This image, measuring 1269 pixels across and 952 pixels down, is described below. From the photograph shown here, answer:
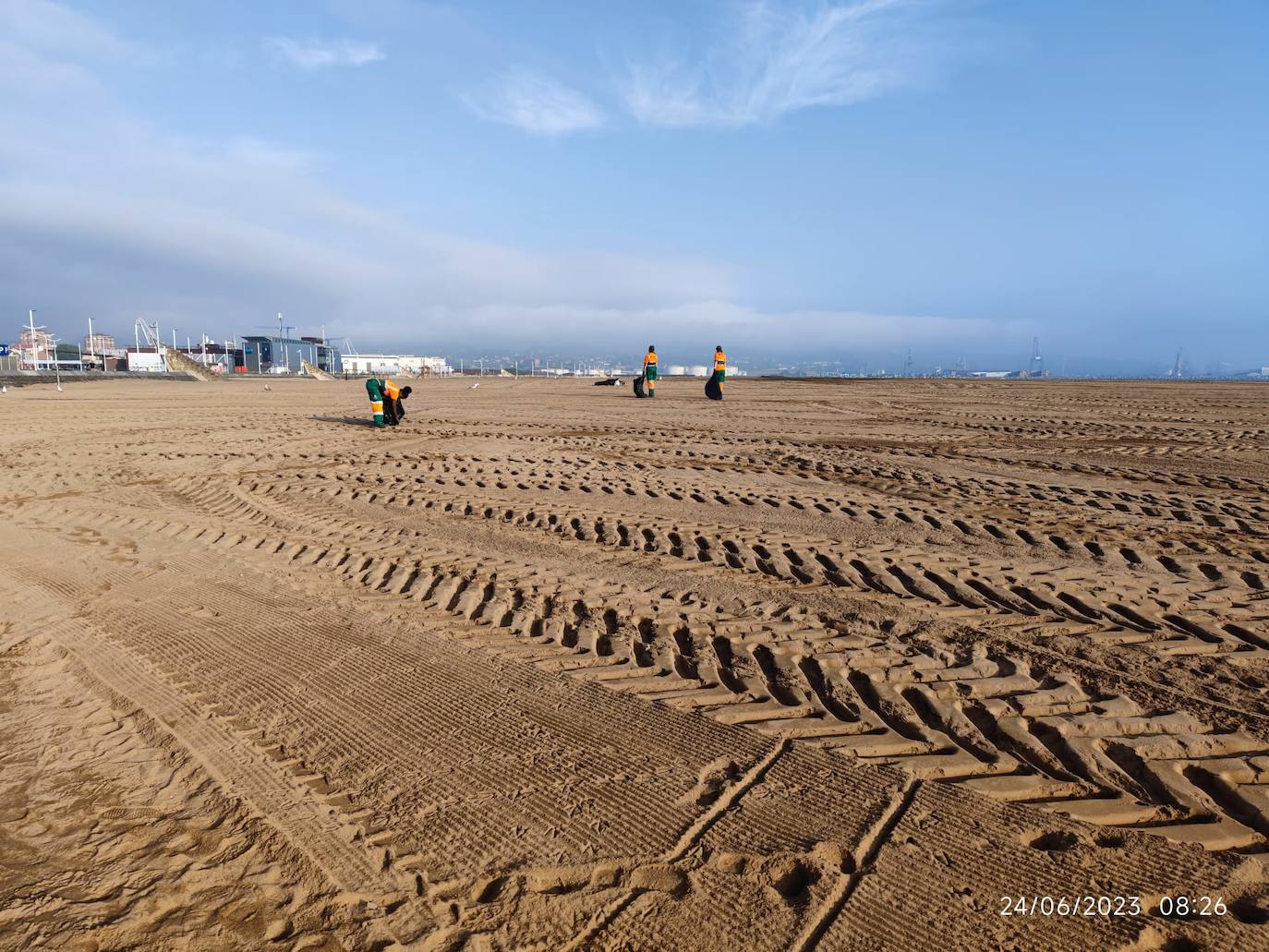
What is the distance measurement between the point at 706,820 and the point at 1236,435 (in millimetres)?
12635

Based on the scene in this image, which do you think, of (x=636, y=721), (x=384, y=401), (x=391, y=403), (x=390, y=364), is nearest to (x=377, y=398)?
(x=384, y=401)

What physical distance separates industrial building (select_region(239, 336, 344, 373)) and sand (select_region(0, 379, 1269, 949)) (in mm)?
66653

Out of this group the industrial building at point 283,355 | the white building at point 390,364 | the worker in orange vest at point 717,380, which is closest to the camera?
the worker in orange vest at point 717,380

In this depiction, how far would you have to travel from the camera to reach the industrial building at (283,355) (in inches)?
2645

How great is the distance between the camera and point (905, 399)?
19.3 meters

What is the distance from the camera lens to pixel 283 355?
238ft

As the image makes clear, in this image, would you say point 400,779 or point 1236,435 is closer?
point 400,779

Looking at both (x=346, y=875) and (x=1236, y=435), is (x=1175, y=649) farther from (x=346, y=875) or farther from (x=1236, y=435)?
(x=1236, y=435)

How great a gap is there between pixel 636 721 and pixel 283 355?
80557 millimetres

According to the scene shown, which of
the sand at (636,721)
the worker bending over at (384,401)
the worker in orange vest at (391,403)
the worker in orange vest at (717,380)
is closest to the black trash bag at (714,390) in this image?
the worker in orange vest at (717,380)

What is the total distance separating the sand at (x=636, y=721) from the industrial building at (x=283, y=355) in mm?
66653

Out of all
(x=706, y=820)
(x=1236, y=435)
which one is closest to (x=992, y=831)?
(x=706, y=820)
